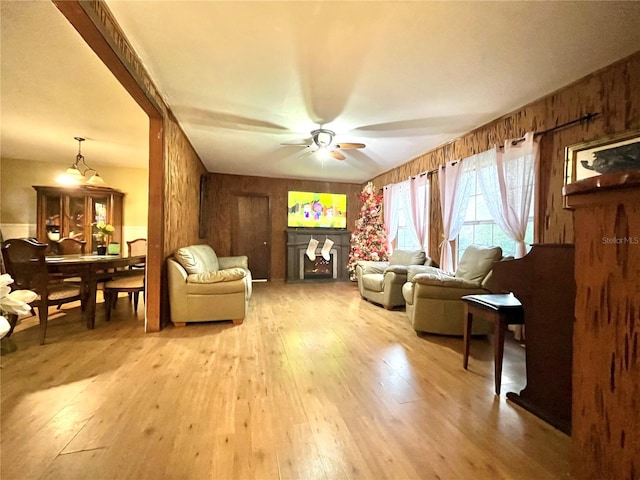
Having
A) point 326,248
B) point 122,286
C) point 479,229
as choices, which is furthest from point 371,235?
point 122,286

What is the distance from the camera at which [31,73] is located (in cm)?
228

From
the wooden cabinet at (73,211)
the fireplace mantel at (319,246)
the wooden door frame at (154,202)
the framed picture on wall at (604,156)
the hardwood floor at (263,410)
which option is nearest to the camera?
the hardwood floor at (263,410)

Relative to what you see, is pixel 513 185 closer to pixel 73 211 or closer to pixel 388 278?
pixel 388 278

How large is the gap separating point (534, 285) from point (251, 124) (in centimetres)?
327

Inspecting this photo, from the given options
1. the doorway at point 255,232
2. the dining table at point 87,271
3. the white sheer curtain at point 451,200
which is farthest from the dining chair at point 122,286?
the white sheer curtain at point 451,200

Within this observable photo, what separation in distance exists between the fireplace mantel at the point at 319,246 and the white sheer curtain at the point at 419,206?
2100 millimetres

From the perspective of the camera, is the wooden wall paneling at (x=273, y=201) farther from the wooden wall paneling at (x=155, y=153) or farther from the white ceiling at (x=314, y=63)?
the white ceiling at (x=314, y=63)

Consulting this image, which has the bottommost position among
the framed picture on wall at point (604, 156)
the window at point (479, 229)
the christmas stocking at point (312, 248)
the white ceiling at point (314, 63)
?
the christmas stocking at point (312, 248)

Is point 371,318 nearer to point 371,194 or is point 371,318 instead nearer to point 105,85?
point 371,194

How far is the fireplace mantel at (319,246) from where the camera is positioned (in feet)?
19.9

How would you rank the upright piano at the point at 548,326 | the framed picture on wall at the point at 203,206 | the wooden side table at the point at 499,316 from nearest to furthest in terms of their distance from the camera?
the upright piano at the point at 548,326 → the wooden side table at the point at 499,316 → the framed picture on wall at the point at 203,206

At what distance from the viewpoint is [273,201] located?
20.3 feet

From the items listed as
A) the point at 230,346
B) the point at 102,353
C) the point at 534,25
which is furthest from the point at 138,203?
the point at 534,25

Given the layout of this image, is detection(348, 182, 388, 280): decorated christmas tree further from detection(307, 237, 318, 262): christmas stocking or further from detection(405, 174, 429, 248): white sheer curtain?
detection(307, 237, 318, 262): christmas stocking
